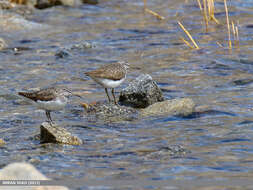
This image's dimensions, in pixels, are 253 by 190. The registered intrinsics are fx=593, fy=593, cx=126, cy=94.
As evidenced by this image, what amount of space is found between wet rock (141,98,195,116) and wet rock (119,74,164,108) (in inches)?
16.4

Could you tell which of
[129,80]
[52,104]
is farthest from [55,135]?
[129,80]

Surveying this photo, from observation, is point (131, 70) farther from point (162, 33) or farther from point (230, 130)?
point (230, 130)

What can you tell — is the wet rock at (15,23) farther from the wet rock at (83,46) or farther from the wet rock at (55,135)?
the wet rock at (55,135)

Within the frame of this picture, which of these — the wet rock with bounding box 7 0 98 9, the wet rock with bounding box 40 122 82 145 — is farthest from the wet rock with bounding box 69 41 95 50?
the wet rock with bounding box 40 122 82 145

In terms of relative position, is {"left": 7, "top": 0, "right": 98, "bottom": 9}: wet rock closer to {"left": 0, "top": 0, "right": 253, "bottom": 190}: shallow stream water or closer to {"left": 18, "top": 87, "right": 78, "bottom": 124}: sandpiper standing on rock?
{"left": 0, "top": 0, "right": 253, "bottom": 190}: shallow stream water

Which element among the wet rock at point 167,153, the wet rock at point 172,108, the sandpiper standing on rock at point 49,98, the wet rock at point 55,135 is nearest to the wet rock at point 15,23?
the wet rock at point 172,108

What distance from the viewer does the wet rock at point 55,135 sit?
8859 millimetres

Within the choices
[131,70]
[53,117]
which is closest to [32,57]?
[131,70]

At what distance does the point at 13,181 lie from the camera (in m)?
6.33

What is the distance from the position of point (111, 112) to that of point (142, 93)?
86cm

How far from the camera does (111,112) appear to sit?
35.3ft

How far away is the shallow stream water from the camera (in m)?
7.95

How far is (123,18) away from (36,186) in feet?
47.0

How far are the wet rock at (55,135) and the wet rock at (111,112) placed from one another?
1.62m
